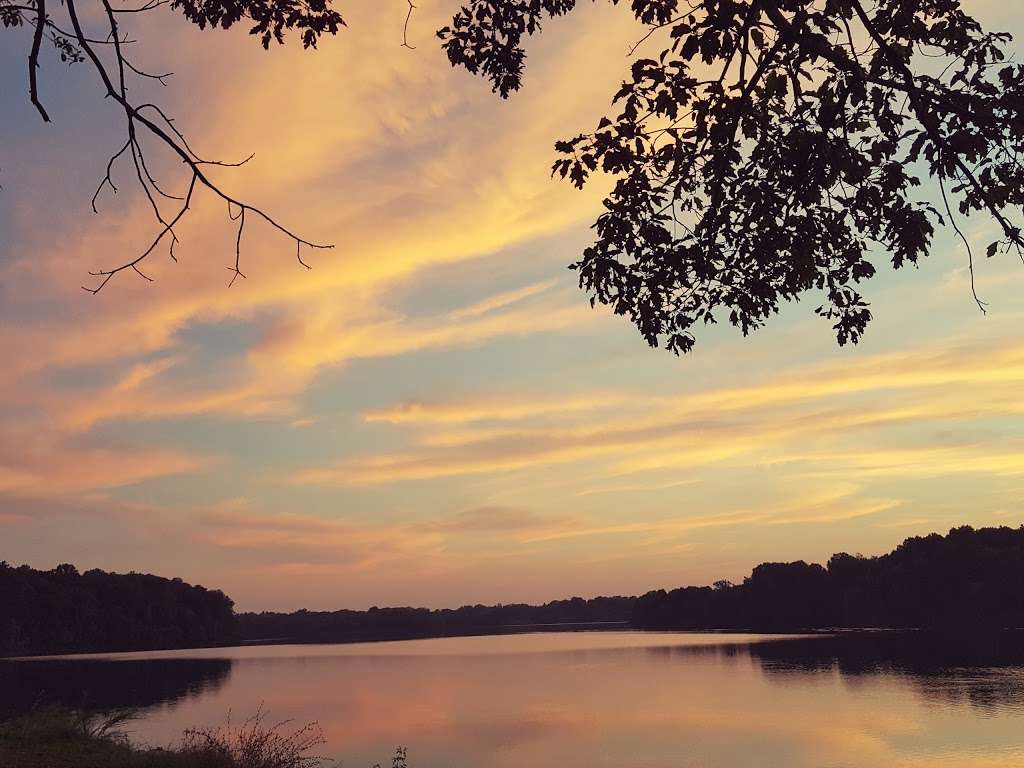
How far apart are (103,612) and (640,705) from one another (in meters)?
144

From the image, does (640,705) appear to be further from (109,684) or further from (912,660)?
(109,684)

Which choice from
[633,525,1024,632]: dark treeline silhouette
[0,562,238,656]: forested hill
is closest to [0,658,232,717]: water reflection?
[0,562,238,656]: forested hill

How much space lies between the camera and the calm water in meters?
37.0

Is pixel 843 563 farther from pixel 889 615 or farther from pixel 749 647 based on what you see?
pixel 749 647

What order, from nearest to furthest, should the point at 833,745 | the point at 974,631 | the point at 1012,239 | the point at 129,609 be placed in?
the point at 1012,239
the point at 833,745
the point at 974,631
the point at 129,609

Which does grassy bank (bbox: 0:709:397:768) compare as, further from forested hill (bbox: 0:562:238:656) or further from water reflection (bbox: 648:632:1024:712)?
Result: forested hill (bbox: 0:562:238:656)

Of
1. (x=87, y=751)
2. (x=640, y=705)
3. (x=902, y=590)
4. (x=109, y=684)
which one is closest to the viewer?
(x=87, y=751)

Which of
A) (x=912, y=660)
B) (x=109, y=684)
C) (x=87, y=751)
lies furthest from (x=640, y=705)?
(x=109, y=684)

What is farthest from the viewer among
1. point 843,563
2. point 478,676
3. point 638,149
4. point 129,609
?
point 129,609

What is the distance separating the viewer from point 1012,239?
8.06 m

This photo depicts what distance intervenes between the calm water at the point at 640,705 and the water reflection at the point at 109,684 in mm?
300

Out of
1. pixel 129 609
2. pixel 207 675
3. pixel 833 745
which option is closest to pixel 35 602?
pixel 129 609

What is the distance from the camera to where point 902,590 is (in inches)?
5098

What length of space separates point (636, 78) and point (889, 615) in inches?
5671
